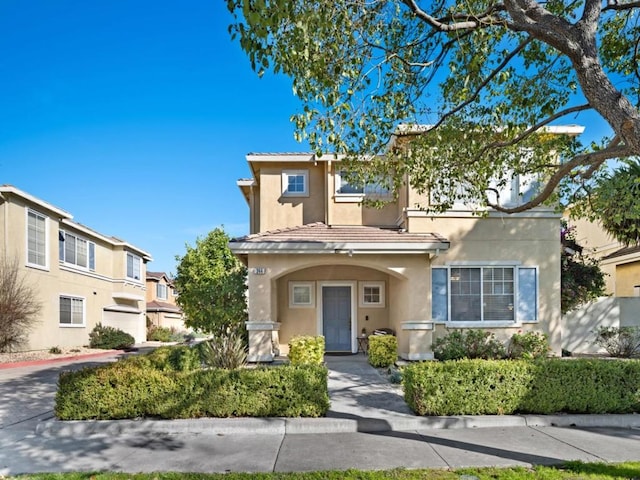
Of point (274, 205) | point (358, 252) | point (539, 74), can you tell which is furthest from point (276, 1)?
point (274, 205)

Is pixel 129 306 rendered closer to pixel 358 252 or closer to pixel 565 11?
pixel 358 252

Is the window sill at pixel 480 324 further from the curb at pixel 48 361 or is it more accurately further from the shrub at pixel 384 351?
the curb at pixel 48 361

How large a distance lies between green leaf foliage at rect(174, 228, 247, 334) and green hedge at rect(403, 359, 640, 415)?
816 cm

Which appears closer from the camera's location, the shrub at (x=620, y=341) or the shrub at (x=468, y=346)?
the shrub at (x=468, y=346)

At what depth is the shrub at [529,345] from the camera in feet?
41.5

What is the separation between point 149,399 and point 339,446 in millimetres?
3452

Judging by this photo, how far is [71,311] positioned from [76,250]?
140 inches

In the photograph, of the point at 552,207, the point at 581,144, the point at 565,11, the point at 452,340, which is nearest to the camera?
the point at 565,11

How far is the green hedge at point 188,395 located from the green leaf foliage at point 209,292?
6764 mm

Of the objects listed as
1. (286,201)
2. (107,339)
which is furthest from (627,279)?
(107,339)

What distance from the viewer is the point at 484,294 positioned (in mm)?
13461

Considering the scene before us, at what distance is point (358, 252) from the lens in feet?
41.6

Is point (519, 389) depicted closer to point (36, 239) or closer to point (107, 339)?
point (36, 239)

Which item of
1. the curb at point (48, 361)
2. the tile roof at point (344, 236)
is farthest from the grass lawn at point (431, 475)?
the curb at point (48, 361)
